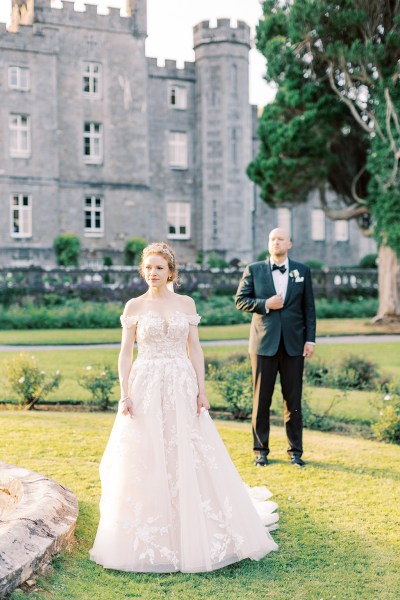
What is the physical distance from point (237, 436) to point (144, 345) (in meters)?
3.31

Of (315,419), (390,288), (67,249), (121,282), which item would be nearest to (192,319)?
(315,419)

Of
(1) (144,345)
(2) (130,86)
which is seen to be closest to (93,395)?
(1) (144,345)

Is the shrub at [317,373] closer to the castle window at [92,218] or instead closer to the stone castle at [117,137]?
the stone castle at [117,137]

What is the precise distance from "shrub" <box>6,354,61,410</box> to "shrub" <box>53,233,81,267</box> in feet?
70.1

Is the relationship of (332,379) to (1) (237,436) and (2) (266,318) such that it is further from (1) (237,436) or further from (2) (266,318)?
(2) (266,318)

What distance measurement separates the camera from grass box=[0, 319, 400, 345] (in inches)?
612

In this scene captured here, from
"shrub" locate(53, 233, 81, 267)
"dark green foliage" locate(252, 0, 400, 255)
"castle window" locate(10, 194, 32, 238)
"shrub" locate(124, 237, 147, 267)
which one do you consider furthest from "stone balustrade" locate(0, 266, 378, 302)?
"castle window" locate(10, 194, 32, 238)

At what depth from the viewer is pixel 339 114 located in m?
20.9

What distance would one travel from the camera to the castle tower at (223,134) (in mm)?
33188

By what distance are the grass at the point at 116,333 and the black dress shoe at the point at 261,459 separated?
9.38 metres

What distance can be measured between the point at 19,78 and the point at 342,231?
17152 mm

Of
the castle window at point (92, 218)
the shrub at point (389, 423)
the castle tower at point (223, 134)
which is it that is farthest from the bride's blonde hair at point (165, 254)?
the castle tower at point (223, 134)

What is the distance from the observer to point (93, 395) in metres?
9.33

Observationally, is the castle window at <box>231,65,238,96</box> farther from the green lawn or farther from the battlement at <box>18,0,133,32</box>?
the green lawn
